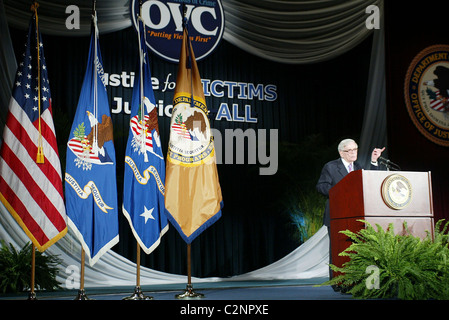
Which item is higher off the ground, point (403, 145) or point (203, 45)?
point (203, 45)

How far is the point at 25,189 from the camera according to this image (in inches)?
151

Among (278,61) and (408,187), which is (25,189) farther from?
(278,61)

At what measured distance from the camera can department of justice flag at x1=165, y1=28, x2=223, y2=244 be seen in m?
4.31

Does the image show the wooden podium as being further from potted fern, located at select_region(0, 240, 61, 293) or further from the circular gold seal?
potted fern, located at select_region(0, 240, 61, 293)

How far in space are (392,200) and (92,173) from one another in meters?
2.31

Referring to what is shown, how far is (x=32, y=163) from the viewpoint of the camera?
3.90 metres

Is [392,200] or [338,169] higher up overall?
[338,169]

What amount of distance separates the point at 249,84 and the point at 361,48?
1.98 meters

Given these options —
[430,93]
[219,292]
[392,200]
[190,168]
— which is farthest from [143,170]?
[430,93]

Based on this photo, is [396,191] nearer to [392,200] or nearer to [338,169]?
[392,200]

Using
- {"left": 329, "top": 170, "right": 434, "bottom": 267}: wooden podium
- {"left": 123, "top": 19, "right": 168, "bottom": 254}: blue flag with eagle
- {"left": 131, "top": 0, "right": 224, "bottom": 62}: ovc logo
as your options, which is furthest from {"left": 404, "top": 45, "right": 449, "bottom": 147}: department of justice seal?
{"left": 123, "top": 19, "right": 168, "bottom": 254}: blue flag with eagle

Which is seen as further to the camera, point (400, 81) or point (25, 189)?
point (400, 81)
